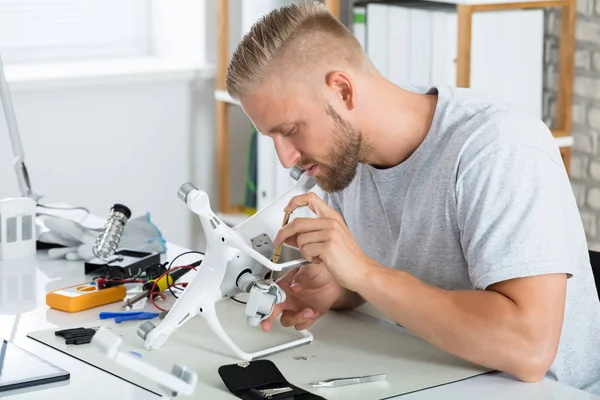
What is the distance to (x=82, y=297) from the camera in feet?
5.73

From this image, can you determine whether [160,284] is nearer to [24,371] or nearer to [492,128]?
[24,371]

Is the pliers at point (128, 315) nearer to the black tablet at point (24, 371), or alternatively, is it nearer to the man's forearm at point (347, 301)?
the black tablet at point (24, 371)

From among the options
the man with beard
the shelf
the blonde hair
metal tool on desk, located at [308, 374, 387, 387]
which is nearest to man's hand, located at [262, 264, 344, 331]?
the man with beard

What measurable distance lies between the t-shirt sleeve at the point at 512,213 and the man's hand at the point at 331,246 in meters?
0.17

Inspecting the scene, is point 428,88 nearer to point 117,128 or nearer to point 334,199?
point 334,199

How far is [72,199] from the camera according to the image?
3303 millimetres

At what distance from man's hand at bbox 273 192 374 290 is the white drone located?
0.17ft

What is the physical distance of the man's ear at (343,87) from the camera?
1.58 metres

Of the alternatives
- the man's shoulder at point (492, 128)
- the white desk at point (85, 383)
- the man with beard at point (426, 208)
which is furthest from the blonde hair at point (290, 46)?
the white desk at point (85, 383)

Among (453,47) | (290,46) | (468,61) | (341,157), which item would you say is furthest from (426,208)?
(453,47)

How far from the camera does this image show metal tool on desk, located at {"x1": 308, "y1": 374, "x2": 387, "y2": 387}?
4.50ft

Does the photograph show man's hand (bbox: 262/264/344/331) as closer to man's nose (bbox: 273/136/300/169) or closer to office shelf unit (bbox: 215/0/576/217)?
man's nose (bbox: 273/136/300/169)

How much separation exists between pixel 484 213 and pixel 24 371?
27.7 inches

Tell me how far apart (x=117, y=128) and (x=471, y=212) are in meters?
2.07
